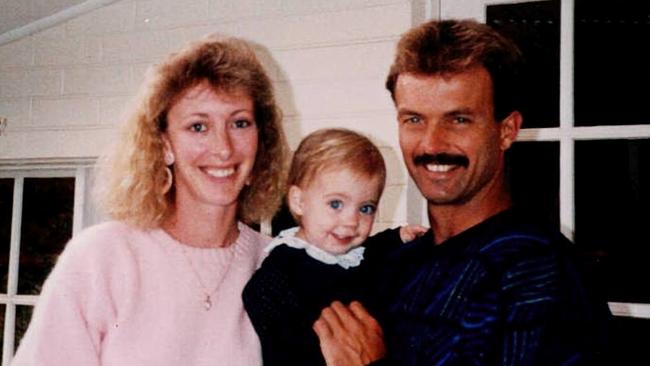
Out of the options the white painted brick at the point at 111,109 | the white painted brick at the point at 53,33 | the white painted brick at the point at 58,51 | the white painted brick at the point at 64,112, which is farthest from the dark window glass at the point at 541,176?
the white painted brick at the point at 53,33

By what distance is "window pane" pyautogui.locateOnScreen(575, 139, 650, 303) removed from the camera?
246 centimetres

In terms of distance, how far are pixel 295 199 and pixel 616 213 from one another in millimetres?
1420

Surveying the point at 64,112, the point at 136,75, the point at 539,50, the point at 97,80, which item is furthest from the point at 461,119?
the point at 64,112

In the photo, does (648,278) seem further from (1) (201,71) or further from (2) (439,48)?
(1) (201,71)

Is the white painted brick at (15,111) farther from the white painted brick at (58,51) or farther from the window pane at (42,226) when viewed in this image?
the window pane at (42,226)

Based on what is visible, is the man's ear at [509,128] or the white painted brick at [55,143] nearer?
the man's ear at [509,128]

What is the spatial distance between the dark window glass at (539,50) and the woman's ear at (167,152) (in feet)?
4.42

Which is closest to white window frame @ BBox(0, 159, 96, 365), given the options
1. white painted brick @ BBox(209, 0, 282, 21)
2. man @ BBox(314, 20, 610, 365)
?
white painted brick @ BBox(209, 0, 282, 21)

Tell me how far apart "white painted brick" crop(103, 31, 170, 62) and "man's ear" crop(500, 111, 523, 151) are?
2.00 meters

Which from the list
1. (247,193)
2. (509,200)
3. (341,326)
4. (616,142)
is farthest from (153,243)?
(616,142)

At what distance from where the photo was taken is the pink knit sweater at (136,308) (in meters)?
1.58

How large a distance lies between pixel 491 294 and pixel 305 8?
1.87 meters

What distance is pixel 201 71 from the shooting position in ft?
5.80

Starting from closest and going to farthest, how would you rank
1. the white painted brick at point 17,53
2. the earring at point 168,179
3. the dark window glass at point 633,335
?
1. the earring at point 168,179
2. the dark window glass at point 633,335
3. the white painted brick at point 17,53
